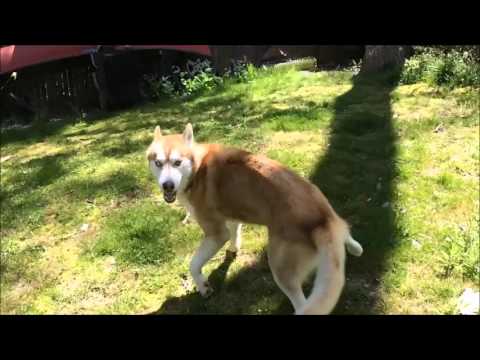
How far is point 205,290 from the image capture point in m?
4.19

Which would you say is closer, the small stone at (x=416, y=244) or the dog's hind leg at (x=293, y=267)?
the dog's hind leg at (x=293, y=267)

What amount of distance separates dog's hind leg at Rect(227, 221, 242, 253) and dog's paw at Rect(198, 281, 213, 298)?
52 centimetres

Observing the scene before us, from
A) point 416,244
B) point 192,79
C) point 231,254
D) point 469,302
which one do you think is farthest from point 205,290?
point 192,79

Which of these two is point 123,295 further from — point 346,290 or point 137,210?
point 346,290

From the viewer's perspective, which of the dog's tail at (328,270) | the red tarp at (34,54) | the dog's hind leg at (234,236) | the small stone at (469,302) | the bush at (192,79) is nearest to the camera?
the dog's tail at (328,270)

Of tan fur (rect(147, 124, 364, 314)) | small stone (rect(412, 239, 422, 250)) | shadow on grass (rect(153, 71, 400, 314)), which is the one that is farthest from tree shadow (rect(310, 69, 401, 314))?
tan fur (rect(147, 124, 364, 314))

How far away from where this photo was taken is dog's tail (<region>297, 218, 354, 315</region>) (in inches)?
120

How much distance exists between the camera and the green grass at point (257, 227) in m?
4.15

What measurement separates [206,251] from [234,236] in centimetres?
53

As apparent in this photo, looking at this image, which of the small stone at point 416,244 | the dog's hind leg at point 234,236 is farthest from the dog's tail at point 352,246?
the dog's hind leg at point 234,236

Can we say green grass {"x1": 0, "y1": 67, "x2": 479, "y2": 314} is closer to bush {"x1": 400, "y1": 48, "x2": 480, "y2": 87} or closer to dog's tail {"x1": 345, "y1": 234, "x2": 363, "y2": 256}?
bush {"x1": 400, "y1": 48, "x2": 480, "y2": 87}

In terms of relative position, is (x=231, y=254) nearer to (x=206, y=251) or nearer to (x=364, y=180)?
(x=206, y=251)

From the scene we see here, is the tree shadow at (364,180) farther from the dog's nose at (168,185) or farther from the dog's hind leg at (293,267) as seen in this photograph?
the dog's nose at (168,185)
